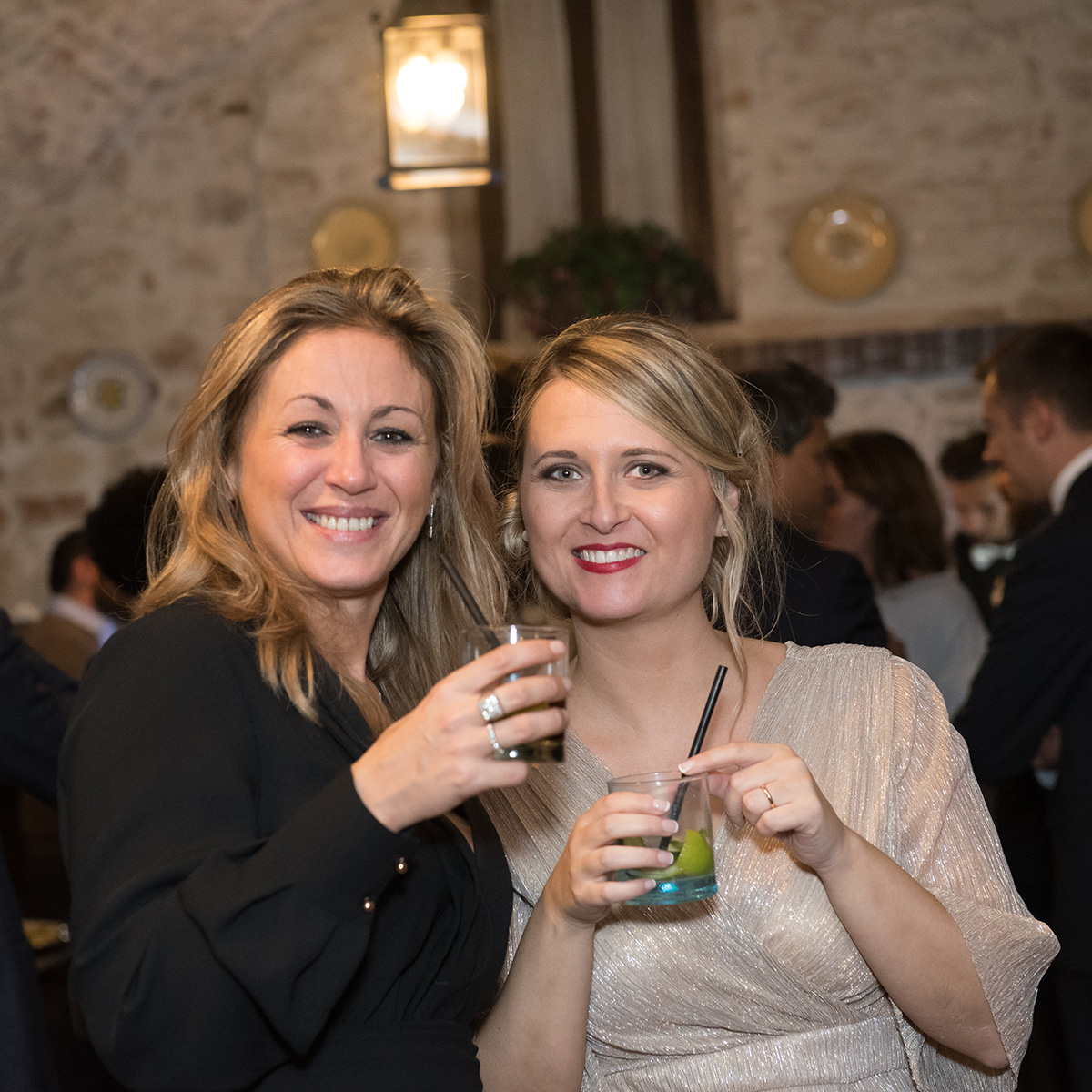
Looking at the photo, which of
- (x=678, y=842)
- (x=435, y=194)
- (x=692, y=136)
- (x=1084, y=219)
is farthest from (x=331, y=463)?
(x=692, y=136)

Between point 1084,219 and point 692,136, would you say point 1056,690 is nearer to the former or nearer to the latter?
point 1084,219

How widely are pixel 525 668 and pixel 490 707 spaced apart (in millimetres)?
74

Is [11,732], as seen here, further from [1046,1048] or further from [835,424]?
[835,424]

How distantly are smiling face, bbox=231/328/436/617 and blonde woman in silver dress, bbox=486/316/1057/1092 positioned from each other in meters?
0.32

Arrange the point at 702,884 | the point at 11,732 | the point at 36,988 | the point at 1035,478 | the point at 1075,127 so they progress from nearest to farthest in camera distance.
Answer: the point at 702,884
the point at 36,988
the point at 11,732
the point at 1035,478
the point at 1075,127

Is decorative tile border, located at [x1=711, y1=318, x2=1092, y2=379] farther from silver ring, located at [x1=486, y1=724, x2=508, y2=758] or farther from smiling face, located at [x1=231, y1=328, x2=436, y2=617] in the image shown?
silver ring, located at [x1=486, y1=724, x2=508, y2=758]

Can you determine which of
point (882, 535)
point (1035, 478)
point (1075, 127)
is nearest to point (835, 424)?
point (1075, 127)

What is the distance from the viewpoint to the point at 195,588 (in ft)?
5.38

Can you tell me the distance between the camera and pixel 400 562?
2059mm

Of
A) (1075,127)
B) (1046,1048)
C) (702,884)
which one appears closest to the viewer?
(702,884)

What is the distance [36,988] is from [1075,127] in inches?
242

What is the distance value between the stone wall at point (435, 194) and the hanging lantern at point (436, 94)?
2330 millimetres

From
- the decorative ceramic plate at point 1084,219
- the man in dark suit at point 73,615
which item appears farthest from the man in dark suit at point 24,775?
the decorative ceramic plate at point 1084,219

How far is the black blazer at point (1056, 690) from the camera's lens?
2.91m
